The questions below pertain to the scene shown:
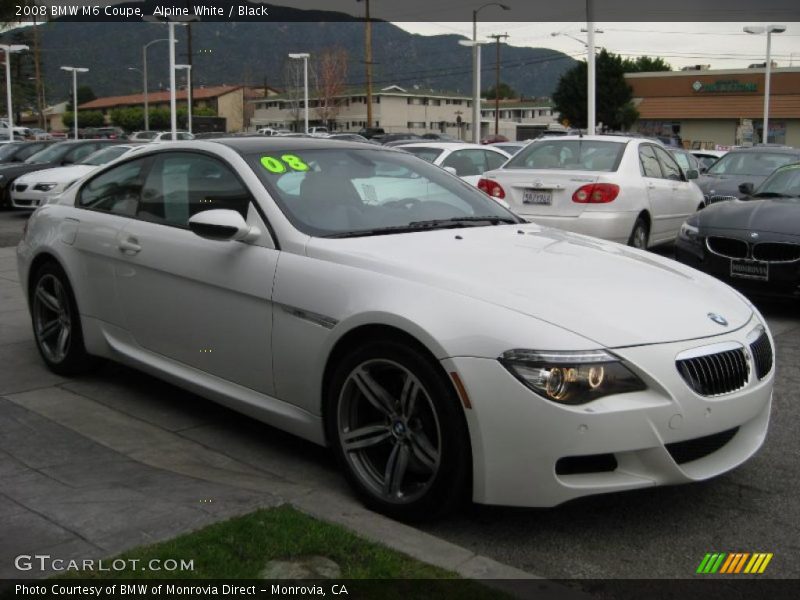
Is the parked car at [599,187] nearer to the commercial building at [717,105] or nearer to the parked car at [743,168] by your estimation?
the parked car at [743,168]

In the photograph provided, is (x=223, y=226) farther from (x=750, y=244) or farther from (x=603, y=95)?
(x=603, y=95)

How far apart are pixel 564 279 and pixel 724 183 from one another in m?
11.5

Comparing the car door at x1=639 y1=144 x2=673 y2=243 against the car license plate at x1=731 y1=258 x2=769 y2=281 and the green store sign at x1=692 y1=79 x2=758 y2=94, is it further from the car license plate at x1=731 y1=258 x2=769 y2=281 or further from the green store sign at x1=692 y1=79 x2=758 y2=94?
the green store sign at x1=692 y1=79 x2=758 y2=94

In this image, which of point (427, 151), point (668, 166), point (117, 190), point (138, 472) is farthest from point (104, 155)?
point (138, 472)

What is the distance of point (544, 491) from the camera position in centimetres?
339

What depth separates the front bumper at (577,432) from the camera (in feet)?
10.8

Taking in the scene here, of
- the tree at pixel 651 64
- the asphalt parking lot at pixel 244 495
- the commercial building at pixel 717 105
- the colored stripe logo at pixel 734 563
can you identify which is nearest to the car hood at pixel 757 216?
the asphalt parking lot at pixel 244 495

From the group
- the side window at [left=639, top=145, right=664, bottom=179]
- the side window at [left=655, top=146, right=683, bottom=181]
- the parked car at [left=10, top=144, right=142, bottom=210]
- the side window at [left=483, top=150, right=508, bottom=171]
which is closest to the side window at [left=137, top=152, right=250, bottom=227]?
the side window at [left=639, top=145, right=664, bottom=179]

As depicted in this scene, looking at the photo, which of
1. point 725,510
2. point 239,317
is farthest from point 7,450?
point 725,510

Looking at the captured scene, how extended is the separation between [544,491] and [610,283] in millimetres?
976

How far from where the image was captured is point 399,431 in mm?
3723

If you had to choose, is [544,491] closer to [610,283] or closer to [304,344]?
[610,283]

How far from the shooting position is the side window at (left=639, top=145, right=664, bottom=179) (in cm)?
1087

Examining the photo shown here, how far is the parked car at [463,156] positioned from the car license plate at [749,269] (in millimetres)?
6110
